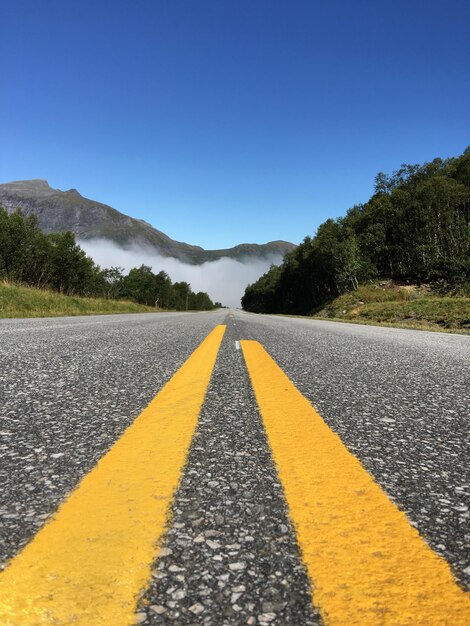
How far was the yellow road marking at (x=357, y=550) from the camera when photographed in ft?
2.69

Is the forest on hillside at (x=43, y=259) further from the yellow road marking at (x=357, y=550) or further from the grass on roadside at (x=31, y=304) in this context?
the yellow road marking at (x=357, y=550)

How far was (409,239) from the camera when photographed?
165 feet

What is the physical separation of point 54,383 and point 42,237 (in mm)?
60754

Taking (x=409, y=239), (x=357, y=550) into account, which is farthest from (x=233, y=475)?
(x=409, y=239)

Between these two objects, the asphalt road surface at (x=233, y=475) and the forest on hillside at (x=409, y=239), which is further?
the forest on hillside at (x=409, y=239)

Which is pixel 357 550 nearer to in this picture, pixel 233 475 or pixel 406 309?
pixel 233 475

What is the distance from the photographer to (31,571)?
92 cm

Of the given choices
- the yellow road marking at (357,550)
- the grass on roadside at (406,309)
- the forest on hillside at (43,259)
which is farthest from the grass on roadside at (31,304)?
the forest on hillside at (43,259)

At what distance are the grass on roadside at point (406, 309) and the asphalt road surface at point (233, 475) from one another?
13.8 m

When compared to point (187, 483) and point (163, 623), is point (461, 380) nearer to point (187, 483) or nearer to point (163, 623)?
point (187, 483)

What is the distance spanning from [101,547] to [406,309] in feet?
85.1

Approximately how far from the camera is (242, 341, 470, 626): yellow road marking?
0.82m

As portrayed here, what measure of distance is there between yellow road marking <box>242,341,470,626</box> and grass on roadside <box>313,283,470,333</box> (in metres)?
14.9

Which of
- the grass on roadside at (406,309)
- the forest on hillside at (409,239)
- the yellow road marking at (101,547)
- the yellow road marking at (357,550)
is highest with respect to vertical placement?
the forest on hillside at (409,239)
